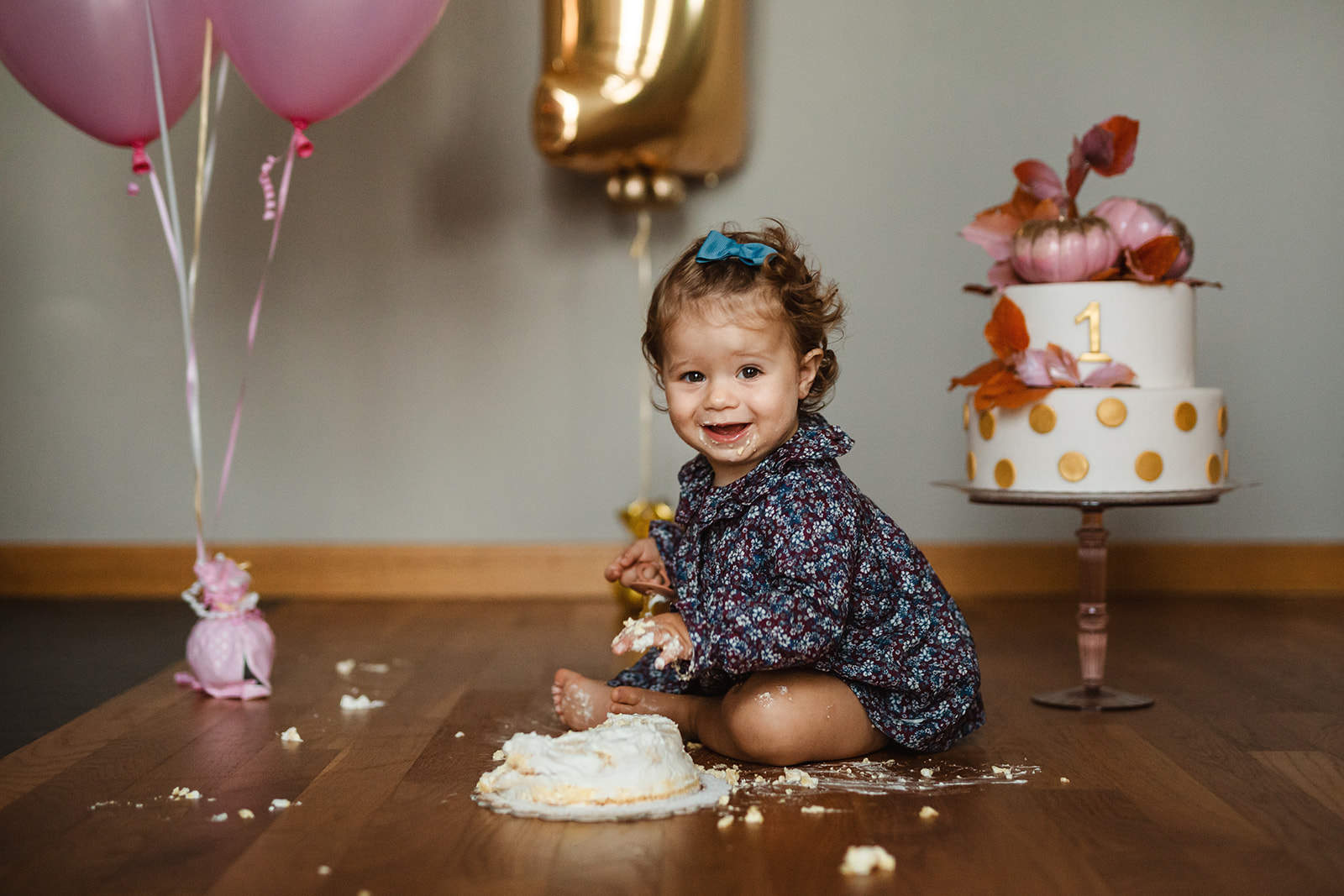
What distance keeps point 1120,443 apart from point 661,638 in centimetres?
72

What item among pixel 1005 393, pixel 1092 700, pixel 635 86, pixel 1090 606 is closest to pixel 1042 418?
pixel 1005 393

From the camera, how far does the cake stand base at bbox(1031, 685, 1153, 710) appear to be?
1.69 m

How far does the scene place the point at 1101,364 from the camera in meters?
1.67

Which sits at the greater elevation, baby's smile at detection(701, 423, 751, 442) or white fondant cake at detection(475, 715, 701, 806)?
baby's smile at detection(701, 423, 751, 442)

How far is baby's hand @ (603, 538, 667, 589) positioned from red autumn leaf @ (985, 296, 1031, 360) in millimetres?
527

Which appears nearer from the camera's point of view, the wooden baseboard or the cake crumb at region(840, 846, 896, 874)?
the cake crumb at region(840, 846, 896, 874)

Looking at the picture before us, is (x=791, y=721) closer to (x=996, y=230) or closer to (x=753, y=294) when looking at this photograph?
(x=753, y=294)

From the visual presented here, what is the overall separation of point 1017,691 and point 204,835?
111 centimetres

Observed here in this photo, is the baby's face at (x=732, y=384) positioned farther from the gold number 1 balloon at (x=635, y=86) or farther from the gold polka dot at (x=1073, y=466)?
the gold number 1 balloon at (x=635, y=86)

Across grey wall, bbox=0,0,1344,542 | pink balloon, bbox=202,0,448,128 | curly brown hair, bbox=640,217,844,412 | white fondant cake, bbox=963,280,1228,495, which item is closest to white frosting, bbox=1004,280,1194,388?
white fondant cake, bbox=963,280,1228,495

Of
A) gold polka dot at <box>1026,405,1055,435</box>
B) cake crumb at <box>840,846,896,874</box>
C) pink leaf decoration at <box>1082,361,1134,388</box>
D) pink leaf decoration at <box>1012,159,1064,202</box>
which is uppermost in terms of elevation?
Result: pink leaf decoration at <box>1012,159,1064,202</box>

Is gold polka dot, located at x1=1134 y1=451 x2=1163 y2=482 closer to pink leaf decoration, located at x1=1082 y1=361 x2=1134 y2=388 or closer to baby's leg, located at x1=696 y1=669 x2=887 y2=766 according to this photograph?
pink leaf decoration, located at x1=1082 y1=361 x2=1134 y2=388

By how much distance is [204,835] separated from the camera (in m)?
1.15

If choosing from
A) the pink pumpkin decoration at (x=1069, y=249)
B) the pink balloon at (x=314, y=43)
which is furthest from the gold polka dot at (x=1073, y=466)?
the pink balloon at (x=314, y=43)
